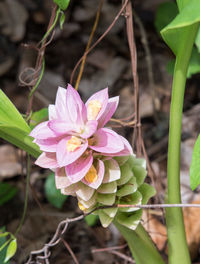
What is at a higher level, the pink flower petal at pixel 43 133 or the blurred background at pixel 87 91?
the pink flower petal at pixel 43 133

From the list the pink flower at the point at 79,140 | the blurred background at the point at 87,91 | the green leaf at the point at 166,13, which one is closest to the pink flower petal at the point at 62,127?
the pink flower at the point at 79,140

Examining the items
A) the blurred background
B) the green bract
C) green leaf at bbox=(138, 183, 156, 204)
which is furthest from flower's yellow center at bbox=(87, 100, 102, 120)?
the blurred background

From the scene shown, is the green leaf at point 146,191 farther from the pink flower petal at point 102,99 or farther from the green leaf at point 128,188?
the pink flower petal at point 102,99

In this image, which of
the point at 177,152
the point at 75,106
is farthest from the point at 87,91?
the point at 75,106

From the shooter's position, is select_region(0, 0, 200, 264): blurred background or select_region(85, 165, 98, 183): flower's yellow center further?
select_region(0, 0, 200, 264): blurred background

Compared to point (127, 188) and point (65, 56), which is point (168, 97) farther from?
point (127, 188)

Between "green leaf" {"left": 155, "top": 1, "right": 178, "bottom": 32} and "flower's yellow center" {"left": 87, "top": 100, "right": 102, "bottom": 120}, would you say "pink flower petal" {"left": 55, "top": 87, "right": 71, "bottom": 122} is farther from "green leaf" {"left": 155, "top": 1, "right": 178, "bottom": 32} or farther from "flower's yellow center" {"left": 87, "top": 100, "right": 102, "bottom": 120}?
"green leaf" {"left": 155, "top": 1, "right": 178, "bottom": 32}
